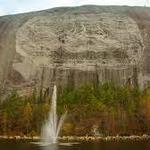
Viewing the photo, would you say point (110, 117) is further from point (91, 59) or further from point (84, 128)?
point (91, 59)

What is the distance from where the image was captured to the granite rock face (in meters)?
77.3

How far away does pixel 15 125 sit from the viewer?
67625 mm

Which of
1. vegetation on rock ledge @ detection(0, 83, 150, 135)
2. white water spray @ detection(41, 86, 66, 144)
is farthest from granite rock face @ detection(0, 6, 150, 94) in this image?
white water spray @ detection(41, 86, 66, 144)

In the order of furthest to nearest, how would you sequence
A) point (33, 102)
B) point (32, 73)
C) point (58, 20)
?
1. point (58, 20)
2. point (32, 73)
3. point (33, 102)

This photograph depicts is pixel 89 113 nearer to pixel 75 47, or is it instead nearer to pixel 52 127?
pixel 52 127

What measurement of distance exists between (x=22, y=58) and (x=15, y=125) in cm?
1575

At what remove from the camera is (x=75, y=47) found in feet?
267

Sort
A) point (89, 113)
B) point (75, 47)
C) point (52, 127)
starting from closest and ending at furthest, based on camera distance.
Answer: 1. point (52, 127)
2. point (89, 113)
3. point (75, 47)

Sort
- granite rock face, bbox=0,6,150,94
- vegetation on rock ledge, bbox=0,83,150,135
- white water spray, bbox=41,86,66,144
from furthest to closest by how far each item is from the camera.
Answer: granite rock face, bbox=0,6,150,94 → vegetation on rock ledge, bbox=0,83,150,135 → white water spray, bbox=41,86,66,144

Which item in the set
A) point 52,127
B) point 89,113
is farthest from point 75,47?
point 52,127

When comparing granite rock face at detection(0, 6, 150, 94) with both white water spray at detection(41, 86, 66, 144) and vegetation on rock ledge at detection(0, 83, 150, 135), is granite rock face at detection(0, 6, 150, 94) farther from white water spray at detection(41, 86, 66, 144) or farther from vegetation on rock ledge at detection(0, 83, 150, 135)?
white water spray at detection(41, 86, 66, 144)

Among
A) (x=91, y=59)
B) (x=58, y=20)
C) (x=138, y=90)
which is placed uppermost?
(x=58, y=20)

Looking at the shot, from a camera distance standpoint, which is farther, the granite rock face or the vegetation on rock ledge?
the granite rock face

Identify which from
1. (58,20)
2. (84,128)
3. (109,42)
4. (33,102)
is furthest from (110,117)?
(58,20)
